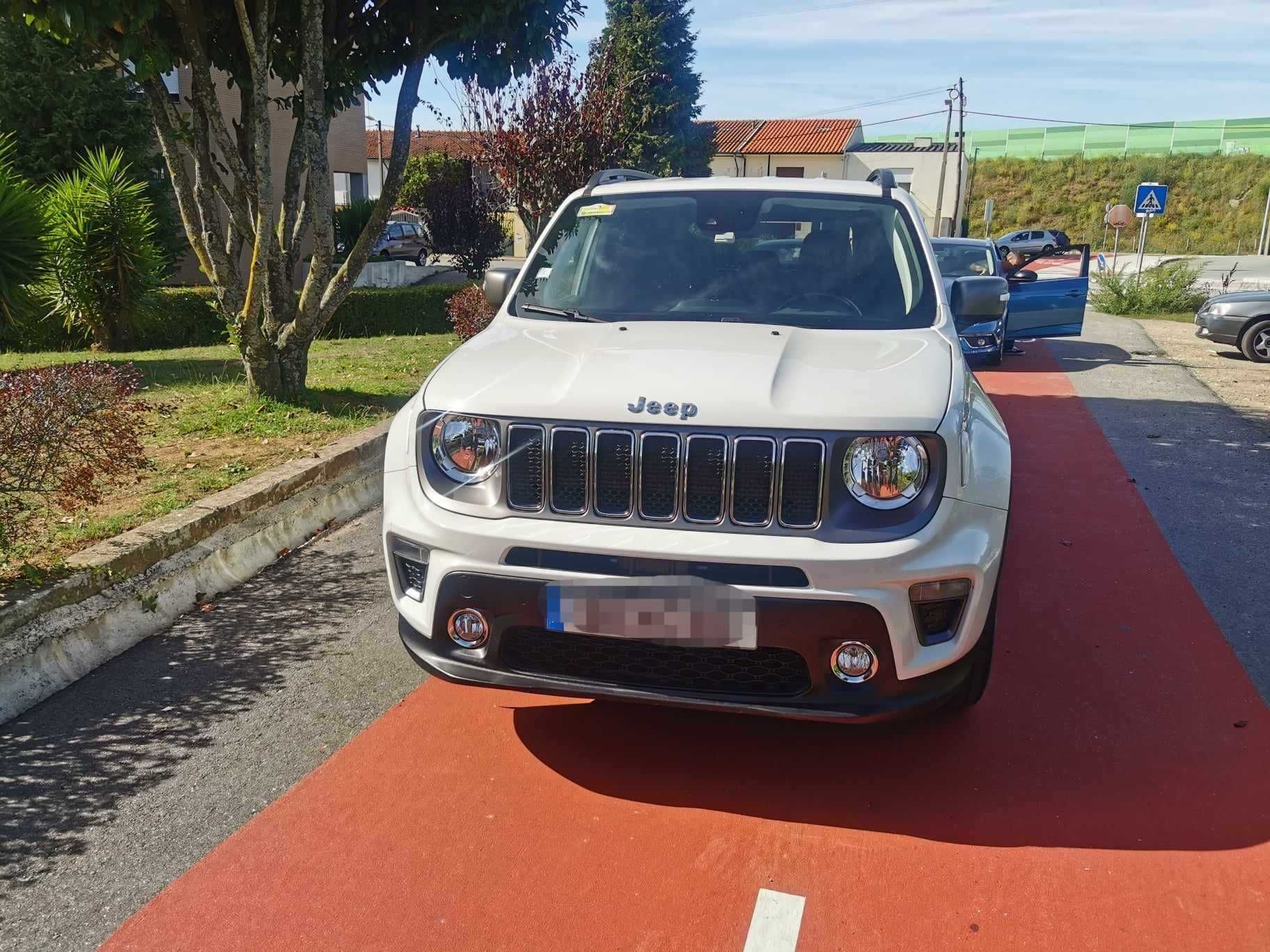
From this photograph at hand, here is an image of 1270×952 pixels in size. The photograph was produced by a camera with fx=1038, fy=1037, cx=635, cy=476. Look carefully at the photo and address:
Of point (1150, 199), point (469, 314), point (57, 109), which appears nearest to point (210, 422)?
point (469, 314)

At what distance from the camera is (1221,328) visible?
596 inches

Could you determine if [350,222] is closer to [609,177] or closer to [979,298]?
[609,177]

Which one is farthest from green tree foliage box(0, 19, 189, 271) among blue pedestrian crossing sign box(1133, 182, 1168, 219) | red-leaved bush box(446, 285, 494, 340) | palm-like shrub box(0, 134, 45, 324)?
blue pedestrian crossing sign box(1133, 182, 1168, 219)

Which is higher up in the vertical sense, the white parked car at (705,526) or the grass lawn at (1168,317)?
the white parked car at (705,526)

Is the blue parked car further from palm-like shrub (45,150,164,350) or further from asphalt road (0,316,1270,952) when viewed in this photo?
palm-like shrub (45,150,164,350)

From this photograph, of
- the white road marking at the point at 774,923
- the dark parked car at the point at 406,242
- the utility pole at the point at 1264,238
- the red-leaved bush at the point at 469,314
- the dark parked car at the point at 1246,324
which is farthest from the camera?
the utility pole at the point at 1264,238

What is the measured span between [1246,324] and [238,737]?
1546 cm

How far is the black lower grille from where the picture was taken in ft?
10.1

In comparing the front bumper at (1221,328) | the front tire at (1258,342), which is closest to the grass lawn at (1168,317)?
the front bumper at (1221,328)

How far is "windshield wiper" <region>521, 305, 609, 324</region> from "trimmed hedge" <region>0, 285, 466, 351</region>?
5.50 meters

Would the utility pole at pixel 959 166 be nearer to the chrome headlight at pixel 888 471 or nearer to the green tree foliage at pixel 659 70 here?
the green tree foliage at pixel 659 70

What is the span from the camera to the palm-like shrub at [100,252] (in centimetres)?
1199

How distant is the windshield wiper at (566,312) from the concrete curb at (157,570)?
2.11m

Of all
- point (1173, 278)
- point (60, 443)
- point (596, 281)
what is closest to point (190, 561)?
point (60, 443)
